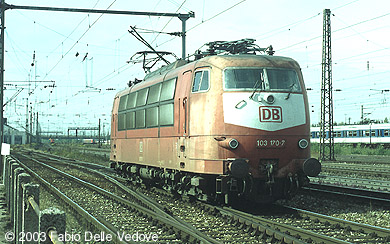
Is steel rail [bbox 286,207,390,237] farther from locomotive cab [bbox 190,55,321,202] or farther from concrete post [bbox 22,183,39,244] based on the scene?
concrete post [bbox 22,183,39,244]

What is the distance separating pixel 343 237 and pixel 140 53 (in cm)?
1266

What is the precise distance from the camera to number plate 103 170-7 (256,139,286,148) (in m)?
10.8

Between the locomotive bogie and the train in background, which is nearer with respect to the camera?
the locomotive bogie

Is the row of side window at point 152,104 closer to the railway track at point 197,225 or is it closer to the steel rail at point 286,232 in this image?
the railway track at point 197,225

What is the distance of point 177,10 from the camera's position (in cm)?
2022

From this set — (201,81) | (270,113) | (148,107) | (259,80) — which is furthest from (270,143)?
(148,107)

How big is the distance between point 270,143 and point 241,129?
0.75 m

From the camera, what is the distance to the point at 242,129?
10.8 metres

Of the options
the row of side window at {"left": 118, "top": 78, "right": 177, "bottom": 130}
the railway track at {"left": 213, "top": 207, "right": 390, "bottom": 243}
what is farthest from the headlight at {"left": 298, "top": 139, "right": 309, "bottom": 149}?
the row of side window at {"left": 118, "top": 78, "right": 177, "bottom": 130}

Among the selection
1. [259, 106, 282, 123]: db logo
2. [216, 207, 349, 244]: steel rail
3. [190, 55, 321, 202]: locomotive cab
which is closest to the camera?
[216, 207, 349, 244]: steel rail

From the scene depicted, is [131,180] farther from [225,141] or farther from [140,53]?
[225,141]

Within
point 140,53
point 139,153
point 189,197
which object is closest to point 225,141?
point 189,197

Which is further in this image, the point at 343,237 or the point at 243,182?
the point at 243,182

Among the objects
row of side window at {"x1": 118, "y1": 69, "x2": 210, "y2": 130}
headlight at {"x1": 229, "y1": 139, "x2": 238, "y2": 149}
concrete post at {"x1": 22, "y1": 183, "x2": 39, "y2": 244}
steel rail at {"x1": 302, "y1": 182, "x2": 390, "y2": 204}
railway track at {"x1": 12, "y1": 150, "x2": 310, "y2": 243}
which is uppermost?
row of side window at {"x1": 118, "y1": 69, "x2": 210, "y2": 130}
